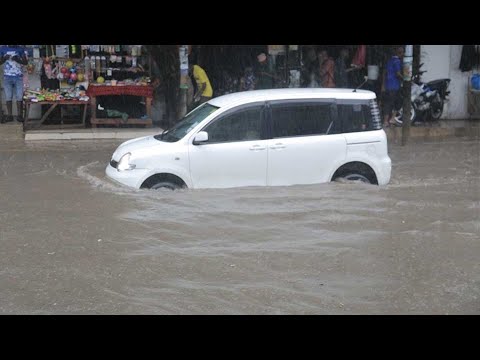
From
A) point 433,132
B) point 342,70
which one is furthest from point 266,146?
point 342,70

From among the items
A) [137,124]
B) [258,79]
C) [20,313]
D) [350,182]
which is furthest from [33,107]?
[20,313]

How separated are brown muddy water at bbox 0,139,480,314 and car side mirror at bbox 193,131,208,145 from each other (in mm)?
676

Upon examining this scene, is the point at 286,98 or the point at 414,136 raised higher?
the point at 286,98

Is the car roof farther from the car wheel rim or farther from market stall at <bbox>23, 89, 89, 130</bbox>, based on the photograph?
market stall at <bbox>23, 89, 89, 130</bbox>

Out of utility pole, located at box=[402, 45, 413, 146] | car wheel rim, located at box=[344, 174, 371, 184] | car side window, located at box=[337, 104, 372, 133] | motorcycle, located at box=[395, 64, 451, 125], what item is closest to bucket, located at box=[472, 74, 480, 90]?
motorcycle, located at box=[395, 64, 451, 125]

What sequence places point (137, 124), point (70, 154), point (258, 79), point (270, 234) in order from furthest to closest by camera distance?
point (258, 79)
point (137, 124)
point (70, 154)
point (270, 234)

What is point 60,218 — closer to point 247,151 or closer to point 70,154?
point 247,151

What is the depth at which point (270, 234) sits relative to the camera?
8031 mm

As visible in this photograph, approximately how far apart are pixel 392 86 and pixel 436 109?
1.75 m

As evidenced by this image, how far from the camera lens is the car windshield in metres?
9.43

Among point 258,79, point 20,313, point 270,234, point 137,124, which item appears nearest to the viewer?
point 20,313

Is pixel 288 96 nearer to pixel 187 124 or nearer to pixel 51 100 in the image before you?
pixel 187 124

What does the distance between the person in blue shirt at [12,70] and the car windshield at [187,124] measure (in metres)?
7.28

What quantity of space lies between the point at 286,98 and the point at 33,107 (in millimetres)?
8891
